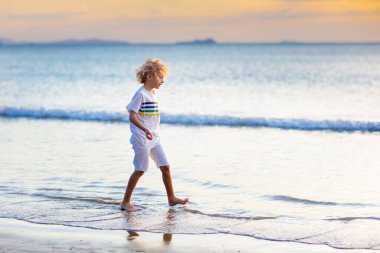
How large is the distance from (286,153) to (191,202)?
14.0 feet

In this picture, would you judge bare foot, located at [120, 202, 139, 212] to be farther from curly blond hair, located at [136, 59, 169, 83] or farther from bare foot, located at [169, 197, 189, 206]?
curly blond hair, located at [136, 59, 169, 83]

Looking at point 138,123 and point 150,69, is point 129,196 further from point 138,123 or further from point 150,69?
point 150,69

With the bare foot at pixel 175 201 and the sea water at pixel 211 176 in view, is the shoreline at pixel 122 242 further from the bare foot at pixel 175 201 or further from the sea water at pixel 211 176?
the bare foot at pixel 175 201

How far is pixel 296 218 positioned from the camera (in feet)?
24.0

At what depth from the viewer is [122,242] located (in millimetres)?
6176

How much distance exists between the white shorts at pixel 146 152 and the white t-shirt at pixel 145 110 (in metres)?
0.09

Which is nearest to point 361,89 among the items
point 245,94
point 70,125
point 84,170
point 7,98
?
point 245,94

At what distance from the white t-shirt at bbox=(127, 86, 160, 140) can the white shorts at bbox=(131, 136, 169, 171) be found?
0.09m

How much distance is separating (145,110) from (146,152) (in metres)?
0.48

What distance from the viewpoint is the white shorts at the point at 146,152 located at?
7.61m

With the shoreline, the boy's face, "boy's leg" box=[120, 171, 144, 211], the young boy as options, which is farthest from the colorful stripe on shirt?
the shoreline

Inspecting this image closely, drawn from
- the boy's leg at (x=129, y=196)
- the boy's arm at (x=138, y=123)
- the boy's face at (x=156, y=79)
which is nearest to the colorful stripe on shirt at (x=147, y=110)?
the boy's arm at (x=138, y=123)

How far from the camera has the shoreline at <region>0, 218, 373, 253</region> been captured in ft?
19.4

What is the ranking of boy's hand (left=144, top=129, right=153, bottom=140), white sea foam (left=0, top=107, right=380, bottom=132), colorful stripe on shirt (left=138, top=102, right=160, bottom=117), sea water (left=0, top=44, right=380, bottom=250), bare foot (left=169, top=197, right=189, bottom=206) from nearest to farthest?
sea water (left=0, top=44, right=380, bottom=250) → boy's hand (left=144, top=129, right=153, bottom=140) → colorful stripe on shirt (left=138, top=102, right=160, bottom=117) → bare foot (left=169, top=197, right=189, bottom=206) → white sea foam (left=0, top=107, right=380, bottom=132)
